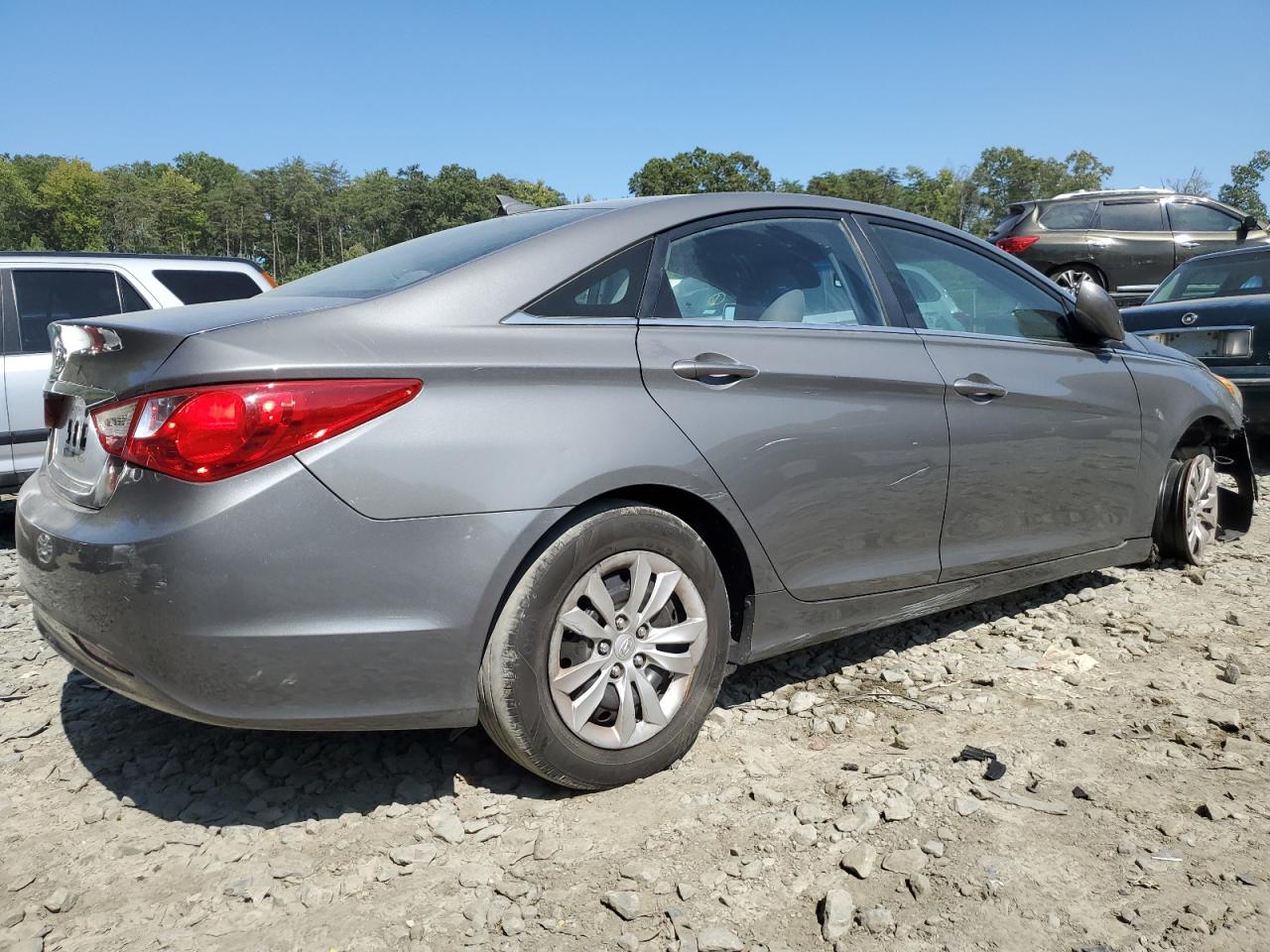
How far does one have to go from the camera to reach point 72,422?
99.7 inches

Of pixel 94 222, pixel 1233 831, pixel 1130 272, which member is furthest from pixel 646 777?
pixel 94 222

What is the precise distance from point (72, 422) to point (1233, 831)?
2996 millimetres

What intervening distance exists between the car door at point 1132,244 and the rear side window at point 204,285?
36.2 feet

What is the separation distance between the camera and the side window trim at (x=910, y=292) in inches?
133

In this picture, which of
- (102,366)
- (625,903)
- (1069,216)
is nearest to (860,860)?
(625,903)

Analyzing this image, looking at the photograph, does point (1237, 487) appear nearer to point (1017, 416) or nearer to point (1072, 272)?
point (1017, 416)

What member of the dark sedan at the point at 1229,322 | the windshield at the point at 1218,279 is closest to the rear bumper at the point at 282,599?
the dark sedan at the point at 1229,322

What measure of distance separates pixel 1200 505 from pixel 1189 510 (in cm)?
16

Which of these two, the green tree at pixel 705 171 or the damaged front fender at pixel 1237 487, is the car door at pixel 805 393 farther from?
the green tree at pixel 705 171

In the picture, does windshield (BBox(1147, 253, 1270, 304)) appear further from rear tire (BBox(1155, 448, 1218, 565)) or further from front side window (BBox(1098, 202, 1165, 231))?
front side window (BBox(1098, 202, 1165, 231))

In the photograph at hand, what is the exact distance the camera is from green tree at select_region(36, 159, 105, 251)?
4673 inches

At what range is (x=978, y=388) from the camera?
3.38 metres

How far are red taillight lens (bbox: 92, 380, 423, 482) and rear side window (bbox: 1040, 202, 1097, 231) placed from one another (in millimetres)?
13364

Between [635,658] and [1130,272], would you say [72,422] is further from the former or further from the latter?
[1130,272]
